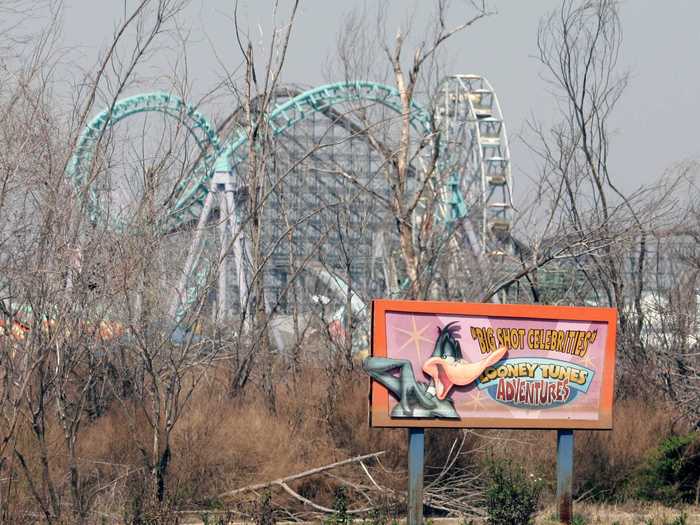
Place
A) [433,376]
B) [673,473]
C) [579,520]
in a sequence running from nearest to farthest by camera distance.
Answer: [433,376] → [579,520] → [673,473]

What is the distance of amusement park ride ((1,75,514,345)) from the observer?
10.5 meters

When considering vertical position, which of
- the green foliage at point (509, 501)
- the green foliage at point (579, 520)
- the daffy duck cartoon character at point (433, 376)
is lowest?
the green foliage at point (579, 520)

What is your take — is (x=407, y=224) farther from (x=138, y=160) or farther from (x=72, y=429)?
(x=72, y=429)

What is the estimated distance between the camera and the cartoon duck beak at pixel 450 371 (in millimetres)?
9930

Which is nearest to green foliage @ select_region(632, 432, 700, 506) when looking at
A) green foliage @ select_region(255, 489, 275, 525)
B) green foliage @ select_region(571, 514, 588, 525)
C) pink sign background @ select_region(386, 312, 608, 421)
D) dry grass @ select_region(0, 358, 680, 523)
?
dry grass @ select_region(0, 358, 680, 523)

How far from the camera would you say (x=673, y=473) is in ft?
42.2

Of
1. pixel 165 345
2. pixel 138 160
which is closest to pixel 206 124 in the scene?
pixel 138 160

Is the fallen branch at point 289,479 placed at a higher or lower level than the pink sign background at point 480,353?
lower

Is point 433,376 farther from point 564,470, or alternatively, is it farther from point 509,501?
point 564,470

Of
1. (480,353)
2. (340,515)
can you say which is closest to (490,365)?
(480,353)

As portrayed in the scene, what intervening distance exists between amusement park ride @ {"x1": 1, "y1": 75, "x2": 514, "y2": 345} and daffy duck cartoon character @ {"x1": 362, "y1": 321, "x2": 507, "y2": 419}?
6.03ft

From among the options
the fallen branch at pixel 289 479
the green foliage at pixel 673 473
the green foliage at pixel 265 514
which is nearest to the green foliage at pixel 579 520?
the green foliage at pixel 673 473

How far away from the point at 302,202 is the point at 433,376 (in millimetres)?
14130

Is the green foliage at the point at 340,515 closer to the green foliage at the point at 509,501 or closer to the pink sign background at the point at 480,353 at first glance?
the pink sign background at the point at 480,353
